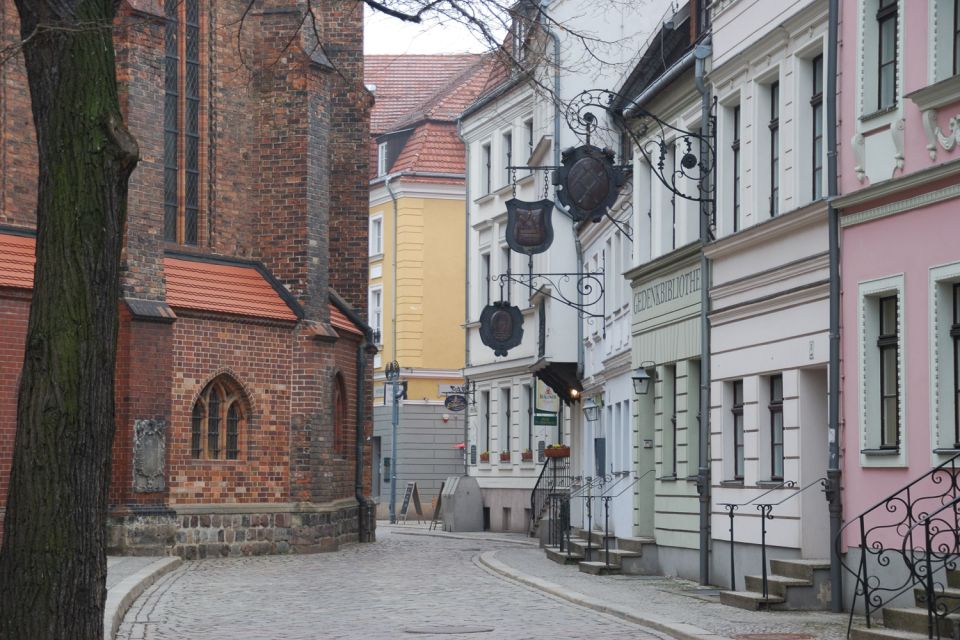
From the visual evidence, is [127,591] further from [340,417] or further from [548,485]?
[548,485]

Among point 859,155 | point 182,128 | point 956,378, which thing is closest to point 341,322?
point 182,128

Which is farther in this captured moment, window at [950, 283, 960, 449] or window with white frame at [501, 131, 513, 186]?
window with white frame at [501, 131, 513, 186]

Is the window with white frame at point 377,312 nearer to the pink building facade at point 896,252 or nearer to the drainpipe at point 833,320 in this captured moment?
the drainpipe at point 833,320

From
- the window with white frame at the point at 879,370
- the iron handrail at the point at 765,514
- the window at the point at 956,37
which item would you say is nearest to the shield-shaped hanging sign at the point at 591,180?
the iron handrail at the point at 765,514

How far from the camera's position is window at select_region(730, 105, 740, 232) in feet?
70.3

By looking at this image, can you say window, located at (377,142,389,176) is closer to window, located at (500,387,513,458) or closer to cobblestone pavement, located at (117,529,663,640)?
window, located at (500,387,513,458)

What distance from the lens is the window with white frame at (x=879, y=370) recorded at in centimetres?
1625

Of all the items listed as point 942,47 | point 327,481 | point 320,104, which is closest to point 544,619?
point 942,47

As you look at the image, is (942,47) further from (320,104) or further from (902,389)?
(320,104)

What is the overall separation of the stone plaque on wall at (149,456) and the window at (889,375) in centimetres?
1670

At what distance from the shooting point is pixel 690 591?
68.1 ft

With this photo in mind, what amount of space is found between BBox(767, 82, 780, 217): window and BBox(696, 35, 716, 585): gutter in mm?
1919

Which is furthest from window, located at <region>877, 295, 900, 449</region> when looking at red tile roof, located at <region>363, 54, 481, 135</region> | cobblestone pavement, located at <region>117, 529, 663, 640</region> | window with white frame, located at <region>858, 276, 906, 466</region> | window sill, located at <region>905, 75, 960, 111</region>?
red tile roof, located at <region>363, 54, 481, 135</region>

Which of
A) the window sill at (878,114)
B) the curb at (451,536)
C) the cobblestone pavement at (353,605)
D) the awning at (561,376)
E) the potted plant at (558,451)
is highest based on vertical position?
the window sill at (878,114)
